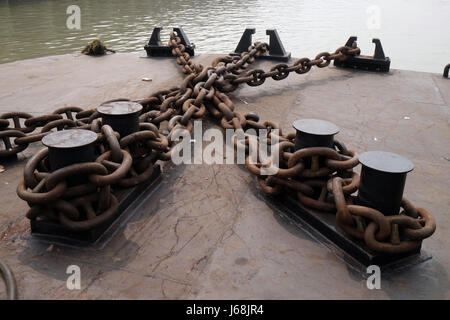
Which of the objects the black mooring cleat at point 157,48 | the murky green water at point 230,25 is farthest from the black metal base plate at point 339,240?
the murky green water at point 230,25

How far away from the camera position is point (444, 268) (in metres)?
1.71

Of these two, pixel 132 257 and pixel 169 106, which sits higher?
pixel 169 106

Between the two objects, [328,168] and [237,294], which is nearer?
[237,294]

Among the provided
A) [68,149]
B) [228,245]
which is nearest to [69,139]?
[68,149]

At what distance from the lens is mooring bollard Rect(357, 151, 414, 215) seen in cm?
163

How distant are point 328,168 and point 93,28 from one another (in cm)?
1304

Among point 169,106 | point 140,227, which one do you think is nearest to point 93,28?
point 169,106

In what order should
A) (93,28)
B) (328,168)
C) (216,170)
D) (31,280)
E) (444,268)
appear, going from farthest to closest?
(93,28) < (216,170) < (328,168) < (444,268) < (31,280)

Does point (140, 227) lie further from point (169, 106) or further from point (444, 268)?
point (444, 268)

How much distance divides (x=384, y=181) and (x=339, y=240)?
35 cm

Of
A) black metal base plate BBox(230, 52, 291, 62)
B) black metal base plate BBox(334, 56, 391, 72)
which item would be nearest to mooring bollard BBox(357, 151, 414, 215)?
black metal base plate BBox(334, 56, 391, 72)

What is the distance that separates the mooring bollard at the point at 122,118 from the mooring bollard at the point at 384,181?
1.19 m

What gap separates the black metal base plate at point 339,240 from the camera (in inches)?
66.4
